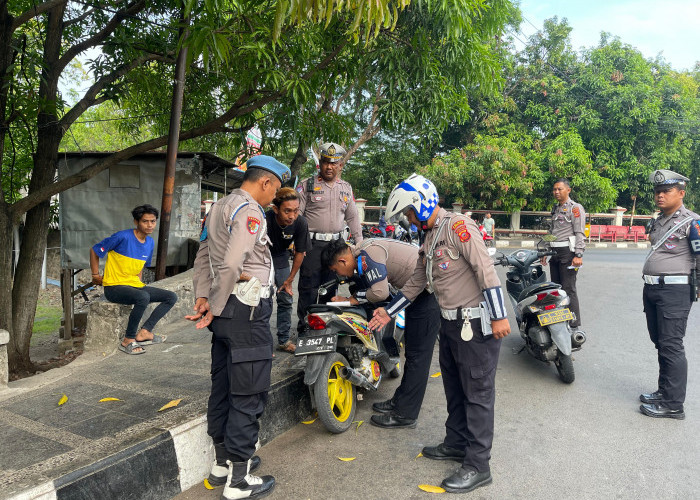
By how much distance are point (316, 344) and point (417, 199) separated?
49.0 inches

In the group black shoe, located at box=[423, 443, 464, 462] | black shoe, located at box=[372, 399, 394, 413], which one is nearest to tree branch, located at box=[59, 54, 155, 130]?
black shoe, located at box=[372, 399, 394, 413]

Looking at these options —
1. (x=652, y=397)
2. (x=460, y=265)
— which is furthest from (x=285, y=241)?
(x=652, y=397)

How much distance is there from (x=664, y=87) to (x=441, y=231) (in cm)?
2689

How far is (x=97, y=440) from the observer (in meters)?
2.85

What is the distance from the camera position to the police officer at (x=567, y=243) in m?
5.83

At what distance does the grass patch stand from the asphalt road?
808cm

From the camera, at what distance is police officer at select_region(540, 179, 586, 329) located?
19.1ft

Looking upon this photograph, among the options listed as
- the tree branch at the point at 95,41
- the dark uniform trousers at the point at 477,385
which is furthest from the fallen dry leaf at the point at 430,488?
the tree branch at the point at 95,41

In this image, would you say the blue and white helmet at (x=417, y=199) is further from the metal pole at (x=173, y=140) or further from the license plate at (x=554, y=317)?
the metal pole at (x=173, y=140)

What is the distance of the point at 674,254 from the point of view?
13.2ft

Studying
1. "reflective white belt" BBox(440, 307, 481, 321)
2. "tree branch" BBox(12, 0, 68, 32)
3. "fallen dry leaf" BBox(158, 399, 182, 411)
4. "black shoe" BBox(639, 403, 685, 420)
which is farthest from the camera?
"tree branch" BBox(12, 0, 68, 32)

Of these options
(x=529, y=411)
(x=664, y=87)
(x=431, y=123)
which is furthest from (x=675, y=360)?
(x=664, y=87)

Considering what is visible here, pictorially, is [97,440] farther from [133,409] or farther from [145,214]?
[145,214]

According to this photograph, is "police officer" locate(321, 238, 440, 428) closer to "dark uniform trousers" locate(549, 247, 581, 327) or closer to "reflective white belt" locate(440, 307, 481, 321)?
"reflective white belt" locate(440, 307, 481, 321)
